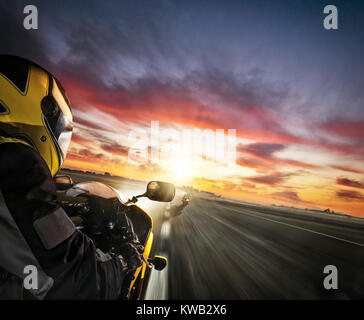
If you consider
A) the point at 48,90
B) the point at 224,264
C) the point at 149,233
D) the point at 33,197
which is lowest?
the point at 224,264

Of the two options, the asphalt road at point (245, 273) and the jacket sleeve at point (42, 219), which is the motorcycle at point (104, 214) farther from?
the asphalt road at point (245, 273)

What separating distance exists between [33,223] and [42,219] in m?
0.03

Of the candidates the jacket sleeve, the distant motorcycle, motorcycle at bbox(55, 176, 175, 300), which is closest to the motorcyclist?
the jacket sleeve

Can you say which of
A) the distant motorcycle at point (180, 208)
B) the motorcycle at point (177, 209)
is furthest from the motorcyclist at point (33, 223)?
the distant motorcycle at point (180, 208)

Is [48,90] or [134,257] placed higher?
[48,90]

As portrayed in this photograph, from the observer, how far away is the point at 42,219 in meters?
0.83

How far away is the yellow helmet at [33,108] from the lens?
103 cm

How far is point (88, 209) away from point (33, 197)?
1115 mm

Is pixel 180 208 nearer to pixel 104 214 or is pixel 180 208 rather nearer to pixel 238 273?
pixel 238 273

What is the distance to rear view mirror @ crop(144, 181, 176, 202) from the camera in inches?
83.5

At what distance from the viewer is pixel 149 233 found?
2156 mm
